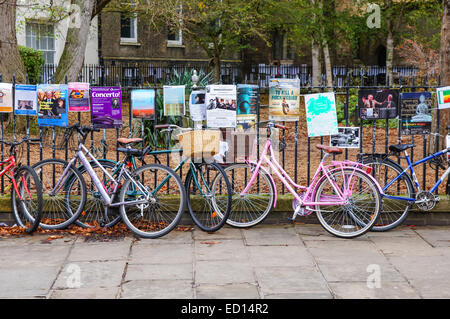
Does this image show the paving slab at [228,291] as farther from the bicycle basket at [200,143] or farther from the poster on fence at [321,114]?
the poster on fence at [321,114]

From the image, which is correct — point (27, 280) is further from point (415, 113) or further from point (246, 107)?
point (415, 113)

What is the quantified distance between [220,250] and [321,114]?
77.9 inches

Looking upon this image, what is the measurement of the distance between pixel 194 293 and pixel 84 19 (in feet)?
34.4

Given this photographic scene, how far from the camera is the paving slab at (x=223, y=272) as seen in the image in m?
5.18

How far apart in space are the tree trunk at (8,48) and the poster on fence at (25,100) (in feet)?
20.6

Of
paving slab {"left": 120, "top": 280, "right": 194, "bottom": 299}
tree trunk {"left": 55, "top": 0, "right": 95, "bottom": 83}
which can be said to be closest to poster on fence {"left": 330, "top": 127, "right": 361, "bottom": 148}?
paving slab {"left": 120, "top": 280, "right": 194, "bottom": 299}

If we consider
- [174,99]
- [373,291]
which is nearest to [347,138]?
[174,99]

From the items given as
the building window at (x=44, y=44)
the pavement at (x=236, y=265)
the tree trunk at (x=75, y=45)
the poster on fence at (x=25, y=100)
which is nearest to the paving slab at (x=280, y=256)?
the pavement at (x=236, y=265)

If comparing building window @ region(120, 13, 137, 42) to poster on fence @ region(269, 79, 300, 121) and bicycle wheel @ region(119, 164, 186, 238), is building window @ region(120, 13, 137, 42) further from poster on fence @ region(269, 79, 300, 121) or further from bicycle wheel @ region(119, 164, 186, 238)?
bicycle wheel @ region(119, 164, 186, 238)

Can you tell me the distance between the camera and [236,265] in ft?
18.4

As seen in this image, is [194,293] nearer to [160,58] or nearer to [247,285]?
[247,285]

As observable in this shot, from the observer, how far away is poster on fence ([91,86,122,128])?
705cm

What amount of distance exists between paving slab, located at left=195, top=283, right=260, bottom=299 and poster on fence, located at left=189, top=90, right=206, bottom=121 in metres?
2.58

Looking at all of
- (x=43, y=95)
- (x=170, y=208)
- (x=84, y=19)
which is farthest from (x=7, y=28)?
(x=170, y=208)
